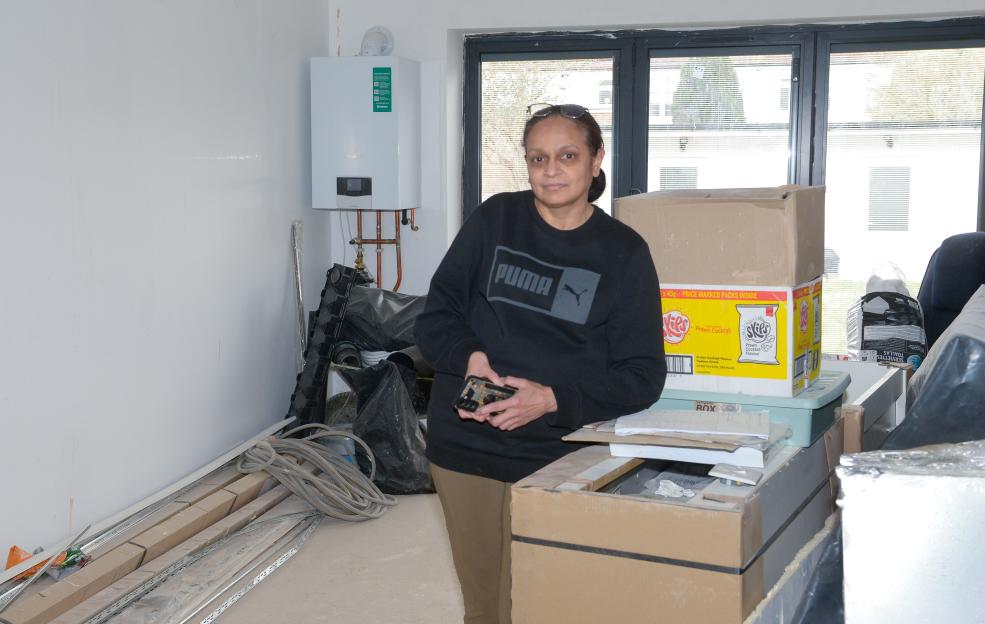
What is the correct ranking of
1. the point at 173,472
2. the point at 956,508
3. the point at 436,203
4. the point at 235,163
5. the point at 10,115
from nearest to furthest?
the point at 956,508 → the point at 10,115 → the point at 173,472 → the point at 235,163 → the point at 436,203

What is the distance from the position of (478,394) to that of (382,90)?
310cm

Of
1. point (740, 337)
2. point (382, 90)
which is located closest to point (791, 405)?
point (740, 337)

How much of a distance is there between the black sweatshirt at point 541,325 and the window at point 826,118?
10.3ft

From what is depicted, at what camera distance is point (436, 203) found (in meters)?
4.84

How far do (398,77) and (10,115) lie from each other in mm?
2089

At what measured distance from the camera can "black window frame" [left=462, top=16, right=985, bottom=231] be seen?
452cm

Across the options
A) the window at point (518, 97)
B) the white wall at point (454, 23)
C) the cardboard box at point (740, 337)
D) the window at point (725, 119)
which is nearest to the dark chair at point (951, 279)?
the window at point (725, 119)

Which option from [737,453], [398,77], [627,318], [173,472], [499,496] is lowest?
[173,472]

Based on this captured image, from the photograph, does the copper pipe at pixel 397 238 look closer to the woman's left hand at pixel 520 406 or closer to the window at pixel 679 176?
the window at pixel 679 176

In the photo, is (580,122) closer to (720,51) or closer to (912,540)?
(912,540)

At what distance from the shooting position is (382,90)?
4.50 m

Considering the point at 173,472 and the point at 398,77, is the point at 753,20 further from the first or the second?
the point at 173,472

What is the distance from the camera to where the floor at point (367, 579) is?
9.64 feet

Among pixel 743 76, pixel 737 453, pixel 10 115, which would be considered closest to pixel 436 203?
pixel 743 76
